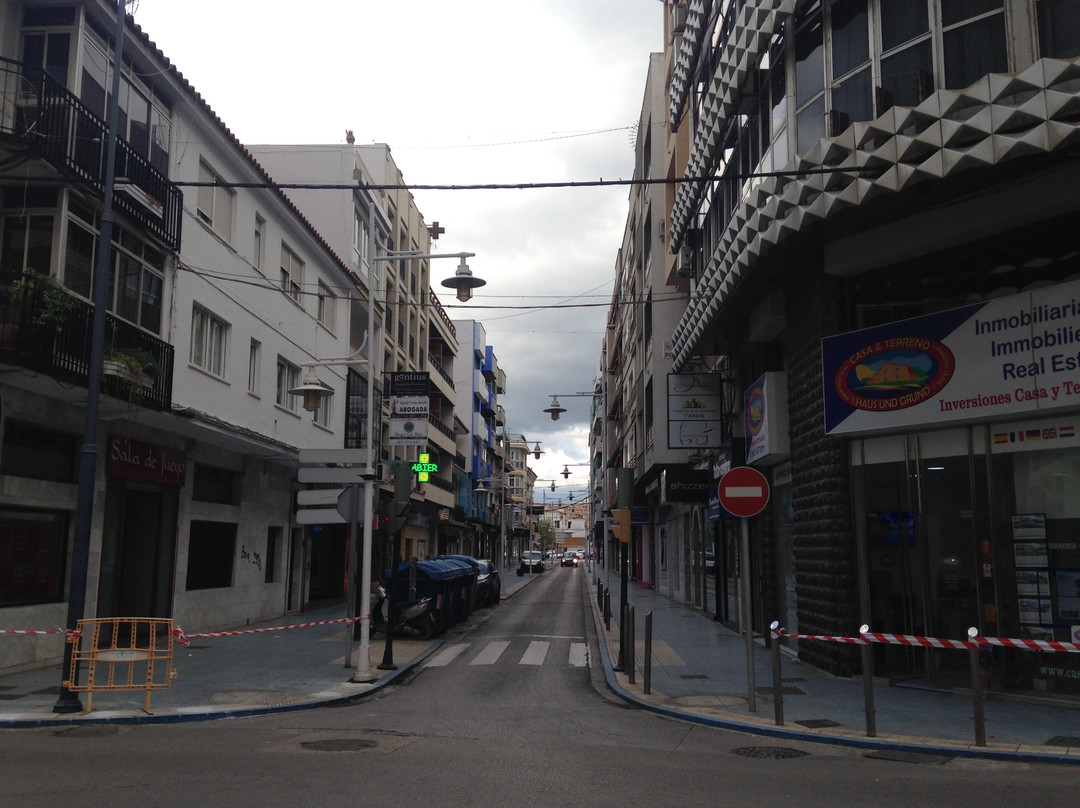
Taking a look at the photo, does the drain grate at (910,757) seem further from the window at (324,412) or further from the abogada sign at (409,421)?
the window at (324,412)

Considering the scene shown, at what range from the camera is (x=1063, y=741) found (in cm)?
856

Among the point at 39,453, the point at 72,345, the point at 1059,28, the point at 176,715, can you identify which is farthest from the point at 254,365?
the point at 1059,28

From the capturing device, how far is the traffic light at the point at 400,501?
47.4 feet

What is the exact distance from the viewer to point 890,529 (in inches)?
500

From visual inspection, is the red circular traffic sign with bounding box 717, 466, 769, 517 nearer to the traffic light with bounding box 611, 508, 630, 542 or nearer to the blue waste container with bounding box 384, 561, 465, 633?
the traffic light with bounding box 611, 508, 630, 542

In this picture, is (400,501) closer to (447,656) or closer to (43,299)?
(447,656)

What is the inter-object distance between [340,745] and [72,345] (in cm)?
767

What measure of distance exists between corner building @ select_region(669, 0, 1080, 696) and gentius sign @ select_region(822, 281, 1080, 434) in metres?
0.03

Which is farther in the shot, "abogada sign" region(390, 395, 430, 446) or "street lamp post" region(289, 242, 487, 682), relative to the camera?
"abogada sign" region(390, 395, 430, 446)

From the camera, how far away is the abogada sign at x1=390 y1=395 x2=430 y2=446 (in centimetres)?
1888

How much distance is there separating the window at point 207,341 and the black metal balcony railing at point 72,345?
96.7 inches

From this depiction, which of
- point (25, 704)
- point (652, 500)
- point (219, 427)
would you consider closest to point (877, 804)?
point (25, 704)

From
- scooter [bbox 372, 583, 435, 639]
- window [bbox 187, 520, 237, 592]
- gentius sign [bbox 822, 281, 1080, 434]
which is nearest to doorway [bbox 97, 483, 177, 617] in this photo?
window [bbox 187, 520, 237, 592]

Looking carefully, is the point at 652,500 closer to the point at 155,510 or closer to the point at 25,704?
the point at 155,510
